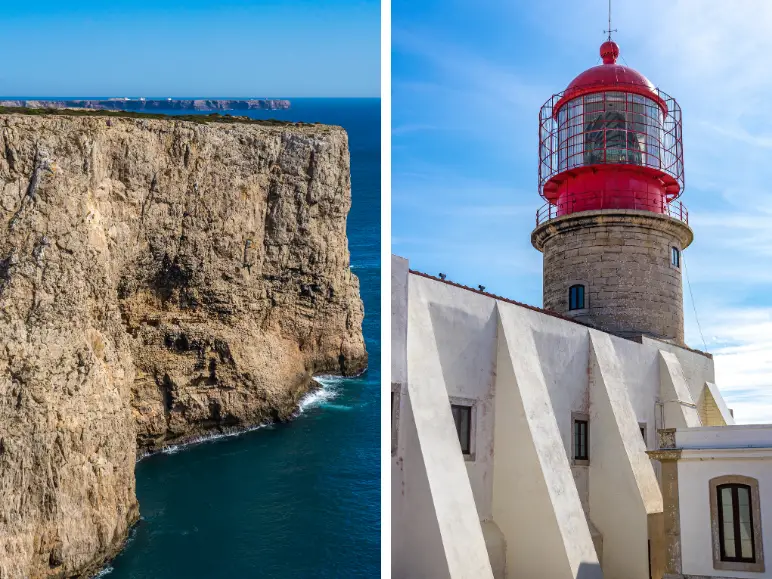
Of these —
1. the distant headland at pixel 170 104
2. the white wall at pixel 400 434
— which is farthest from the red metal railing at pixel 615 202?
the distant headland at pixel 170 104

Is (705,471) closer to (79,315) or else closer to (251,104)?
(79,315)

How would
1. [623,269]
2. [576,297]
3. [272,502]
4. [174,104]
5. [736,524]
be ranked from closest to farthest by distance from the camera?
[736,524] → [623,269] → [576,297] → [272,502] → [174,104]

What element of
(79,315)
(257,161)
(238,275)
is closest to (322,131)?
(257,161)

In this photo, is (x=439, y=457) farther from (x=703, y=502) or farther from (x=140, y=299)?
(x=140, y=299)

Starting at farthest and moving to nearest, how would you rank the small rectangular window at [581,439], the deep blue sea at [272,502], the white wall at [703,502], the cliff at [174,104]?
the cliff at [174,104], the deep blue sea at [272,502], the small rectangular window at [581,439], the white wall at [703,502]

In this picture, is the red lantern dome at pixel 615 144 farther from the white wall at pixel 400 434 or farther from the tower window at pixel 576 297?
the white wall at pixel 400 434

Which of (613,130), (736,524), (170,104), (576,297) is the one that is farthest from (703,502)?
(170,104)
